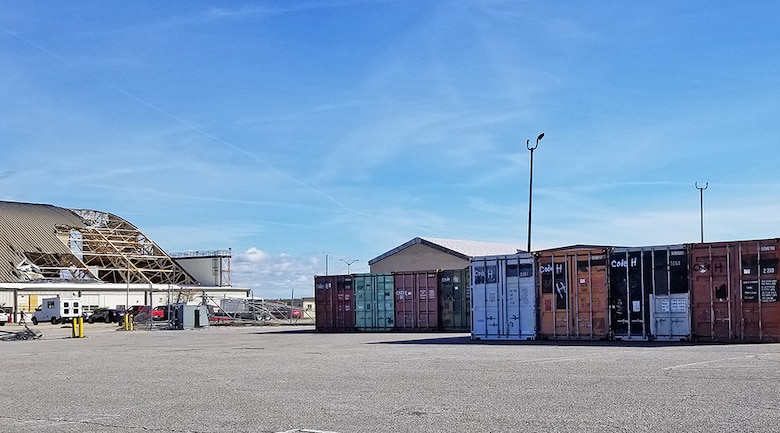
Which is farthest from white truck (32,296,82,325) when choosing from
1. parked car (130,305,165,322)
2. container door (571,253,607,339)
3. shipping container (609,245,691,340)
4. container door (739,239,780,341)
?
container door (739,239,780,341)

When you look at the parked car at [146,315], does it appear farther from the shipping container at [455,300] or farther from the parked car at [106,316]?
the shipping container at [455,300]

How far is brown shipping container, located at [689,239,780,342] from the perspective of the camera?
2523cm

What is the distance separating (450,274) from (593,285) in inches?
466

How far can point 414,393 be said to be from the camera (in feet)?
43.2

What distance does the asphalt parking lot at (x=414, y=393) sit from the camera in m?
10.2

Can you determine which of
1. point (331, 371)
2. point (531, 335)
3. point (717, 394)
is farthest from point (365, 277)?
point (717, 394)

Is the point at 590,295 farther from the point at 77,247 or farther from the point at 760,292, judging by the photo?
the point at 77,247

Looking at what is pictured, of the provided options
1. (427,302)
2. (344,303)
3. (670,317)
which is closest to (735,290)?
(670,317)

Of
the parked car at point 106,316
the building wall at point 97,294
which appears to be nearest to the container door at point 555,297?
the building wall at point 97,294

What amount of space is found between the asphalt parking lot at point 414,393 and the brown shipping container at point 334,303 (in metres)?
21.3

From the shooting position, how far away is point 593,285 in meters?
28.8

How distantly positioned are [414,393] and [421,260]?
53192 mm

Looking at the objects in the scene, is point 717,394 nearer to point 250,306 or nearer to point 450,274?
point 450,274

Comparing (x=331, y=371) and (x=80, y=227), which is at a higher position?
(x=80, y=227)
